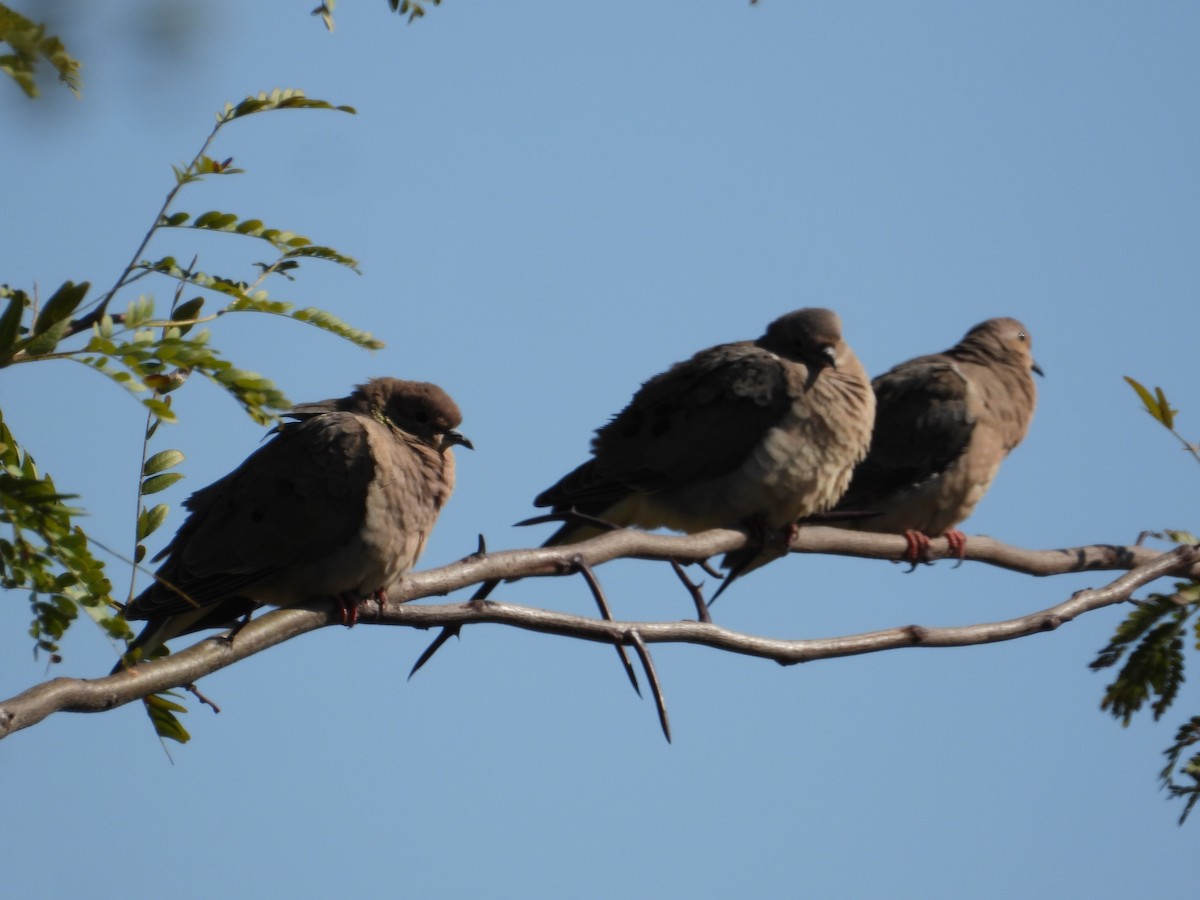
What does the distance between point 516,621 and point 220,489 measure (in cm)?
256

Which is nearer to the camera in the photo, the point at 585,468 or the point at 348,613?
the point at 348,613

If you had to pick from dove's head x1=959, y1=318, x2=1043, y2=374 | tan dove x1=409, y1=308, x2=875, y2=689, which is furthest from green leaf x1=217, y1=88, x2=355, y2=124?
dove's head x1=959, y1=318, x2=1043, y2=374

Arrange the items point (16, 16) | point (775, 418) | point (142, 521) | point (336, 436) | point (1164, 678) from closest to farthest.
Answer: point (16, 16), point (142, 521), point (1164, 678), point (336, 436), point (775, 418)

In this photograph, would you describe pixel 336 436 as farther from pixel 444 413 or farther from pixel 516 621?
pixel 516 621

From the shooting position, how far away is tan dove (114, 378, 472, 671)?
525cm

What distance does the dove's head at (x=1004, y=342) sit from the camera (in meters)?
8.61

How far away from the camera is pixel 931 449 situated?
7.61 metres

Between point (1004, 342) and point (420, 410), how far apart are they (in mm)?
4033

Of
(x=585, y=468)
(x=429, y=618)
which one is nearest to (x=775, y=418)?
(x=585, y=468)

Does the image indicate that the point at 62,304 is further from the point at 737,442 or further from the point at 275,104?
the point at 737,442

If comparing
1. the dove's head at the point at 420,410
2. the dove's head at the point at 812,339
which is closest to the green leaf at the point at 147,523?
the dove's head at the point at 420,410

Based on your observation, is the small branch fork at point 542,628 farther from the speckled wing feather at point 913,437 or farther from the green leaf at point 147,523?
the speckled wing feather at point 913,437

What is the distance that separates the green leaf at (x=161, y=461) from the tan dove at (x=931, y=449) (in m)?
4.22

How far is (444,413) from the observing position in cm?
598
